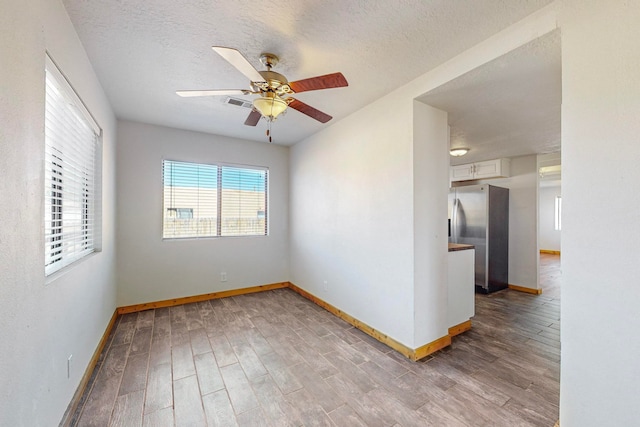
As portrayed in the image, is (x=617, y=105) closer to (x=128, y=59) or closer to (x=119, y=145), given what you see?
(x=128, y=59)

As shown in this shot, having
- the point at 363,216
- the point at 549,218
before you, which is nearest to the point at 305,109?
the point at 363,216

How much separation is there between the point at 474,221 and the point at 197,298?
490cm

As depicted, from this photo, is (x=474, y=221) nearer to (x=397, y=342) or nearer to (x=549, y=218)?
(x=397, y=342)

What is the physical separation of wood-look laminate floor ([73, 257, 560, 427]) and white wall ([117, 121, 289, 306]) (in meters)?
A: 0.58

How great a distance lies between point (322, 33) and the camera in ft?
5.81

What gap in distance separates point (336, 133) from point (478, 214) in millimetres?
3059

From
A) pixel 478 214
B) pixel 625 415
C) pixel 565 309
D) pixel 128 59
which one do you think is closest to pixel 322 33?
pixel 128 59

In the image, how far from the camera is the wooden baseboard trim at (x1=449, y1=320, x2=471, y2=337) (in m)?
2.82

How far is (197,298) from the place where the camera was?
12.8 feet

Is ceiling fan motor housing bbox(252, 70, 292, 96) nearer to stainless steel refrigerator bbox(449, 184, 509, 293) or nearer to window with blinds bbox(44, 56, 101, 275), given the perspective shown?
window with blinds bbox(44, 56, 101, 275)

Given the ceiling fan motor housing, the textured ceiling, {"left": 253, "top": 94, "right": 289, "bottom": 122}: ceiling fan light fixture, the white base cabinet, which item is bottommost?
the white base cabinet

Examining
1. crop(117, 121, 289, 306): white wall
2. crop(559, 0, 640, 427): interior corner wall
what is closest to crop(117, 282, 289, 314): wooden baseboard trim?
crop(117, 121, 289, 306): white wall

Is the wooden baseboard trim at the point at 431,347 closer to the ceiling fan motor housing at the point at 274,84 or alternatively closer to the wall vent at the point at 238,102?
the ceiling fan motor housing at the point at 274,84

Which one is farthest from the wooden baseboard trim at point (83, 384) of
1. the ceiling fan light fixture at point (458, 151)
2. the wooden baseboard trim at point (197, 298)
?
the ceiling fan light fixture at point (458, 151)
